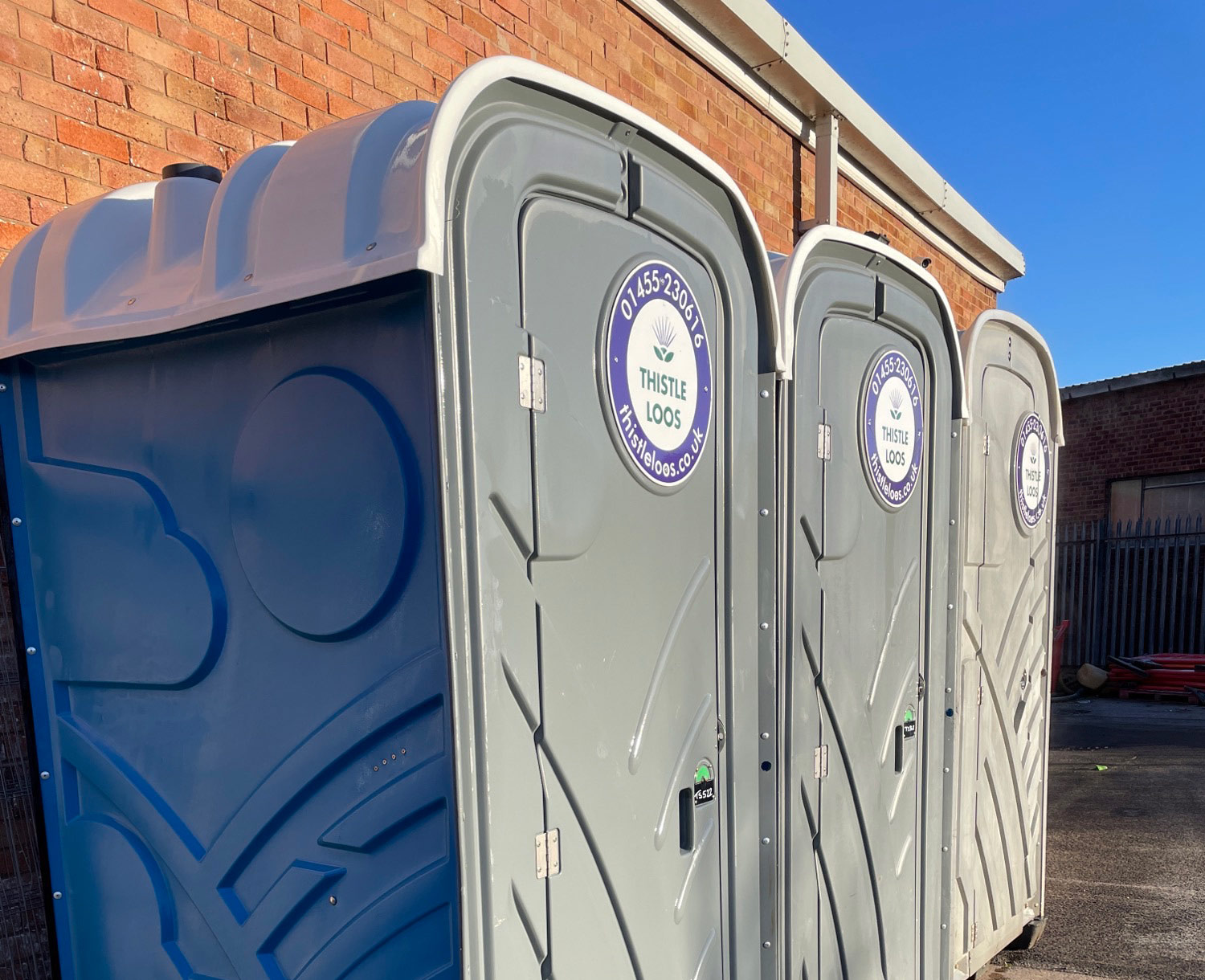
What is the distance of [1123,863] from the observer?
16.5 ft

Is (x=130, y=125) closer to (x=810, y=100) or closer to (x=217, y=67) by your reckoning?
(x=217, y=67)

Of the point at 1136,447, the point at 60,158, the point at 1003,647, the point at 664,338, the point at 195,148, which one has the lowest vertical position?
the point at 1003,647

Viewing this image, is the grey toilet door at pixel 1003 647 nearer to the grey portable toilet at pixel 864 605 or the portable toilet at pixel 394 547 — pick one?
the grey portable toilet at pixel 864 605

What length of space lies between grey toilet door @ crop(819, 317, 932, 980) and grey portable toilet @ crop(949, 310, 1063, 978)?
0.39 m

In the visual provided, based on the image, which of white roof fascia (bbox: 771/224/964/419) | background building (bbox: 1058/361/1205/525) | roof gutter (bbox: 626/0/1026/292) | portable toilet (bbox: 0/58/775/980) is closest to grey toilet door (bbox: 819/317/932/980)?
white roof fascia (bbox: 771/224/964/419)

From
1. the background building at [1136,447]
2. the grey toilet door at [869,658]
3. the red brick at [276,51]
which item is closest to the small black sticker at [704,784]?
the grey toilet door at [869,658]

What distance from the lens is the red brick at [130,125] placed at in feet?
7.61

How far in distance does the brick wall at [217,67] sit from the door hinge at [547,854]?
1927 mm

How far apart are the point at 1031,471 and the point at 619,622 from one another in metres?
2.74

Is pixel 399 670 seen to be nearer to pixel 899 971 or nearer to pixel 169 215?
pixel 169 215

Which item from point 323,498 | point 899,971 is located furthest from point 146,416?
point 899,971

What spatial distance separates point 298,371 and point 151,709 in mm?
844

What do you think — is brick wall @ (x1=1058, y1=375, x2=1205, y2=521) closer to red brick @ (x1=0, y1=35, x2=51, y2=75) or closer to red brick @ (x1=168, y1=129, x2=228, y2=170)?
red brick @ (x1=168, y1=129, x2=228, y2=170)

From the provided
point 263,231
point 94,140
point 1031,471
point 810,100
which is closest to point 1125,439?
point 810,100
